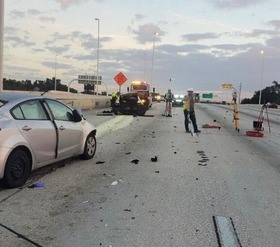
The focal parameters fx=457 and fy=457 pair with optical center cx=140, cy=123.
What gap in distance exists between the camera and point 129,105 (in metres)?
30.0

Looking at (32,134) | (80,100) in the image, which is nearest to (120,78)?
(80,100)

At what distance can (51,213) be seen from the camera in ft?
19.7

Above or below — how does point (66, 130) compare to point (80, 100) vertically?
above

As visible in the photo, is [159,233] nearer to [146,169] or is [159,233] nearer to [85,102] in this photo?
[146,169]

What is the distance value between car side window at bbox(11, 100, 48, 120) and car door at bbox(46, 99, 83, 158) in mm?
368

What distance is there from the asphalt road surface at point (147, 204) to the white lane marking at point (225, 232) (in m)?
0.01

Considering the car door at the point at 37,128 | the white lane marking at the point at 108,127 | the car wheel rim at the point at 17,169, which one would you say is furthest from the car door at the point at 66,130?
the white lane marking at the point at 108,127

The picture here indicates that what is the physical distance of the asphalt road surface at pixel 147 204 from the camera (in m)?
5.16

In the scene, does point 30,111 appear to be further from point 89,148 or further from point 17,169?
point 89,148

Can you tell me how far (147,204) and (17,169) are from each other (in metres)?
2.27

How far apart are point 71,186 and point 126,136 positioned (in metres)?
8.63

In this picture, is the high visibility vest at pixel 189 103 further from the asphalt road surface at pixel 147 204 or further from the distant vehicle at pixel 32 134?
the distant vehicle at pixel 32 134

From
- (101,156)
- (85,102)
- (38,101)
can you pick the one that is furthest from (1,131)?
(85,102)

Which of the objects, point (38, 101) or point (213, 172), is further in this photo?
point (213, 172)
